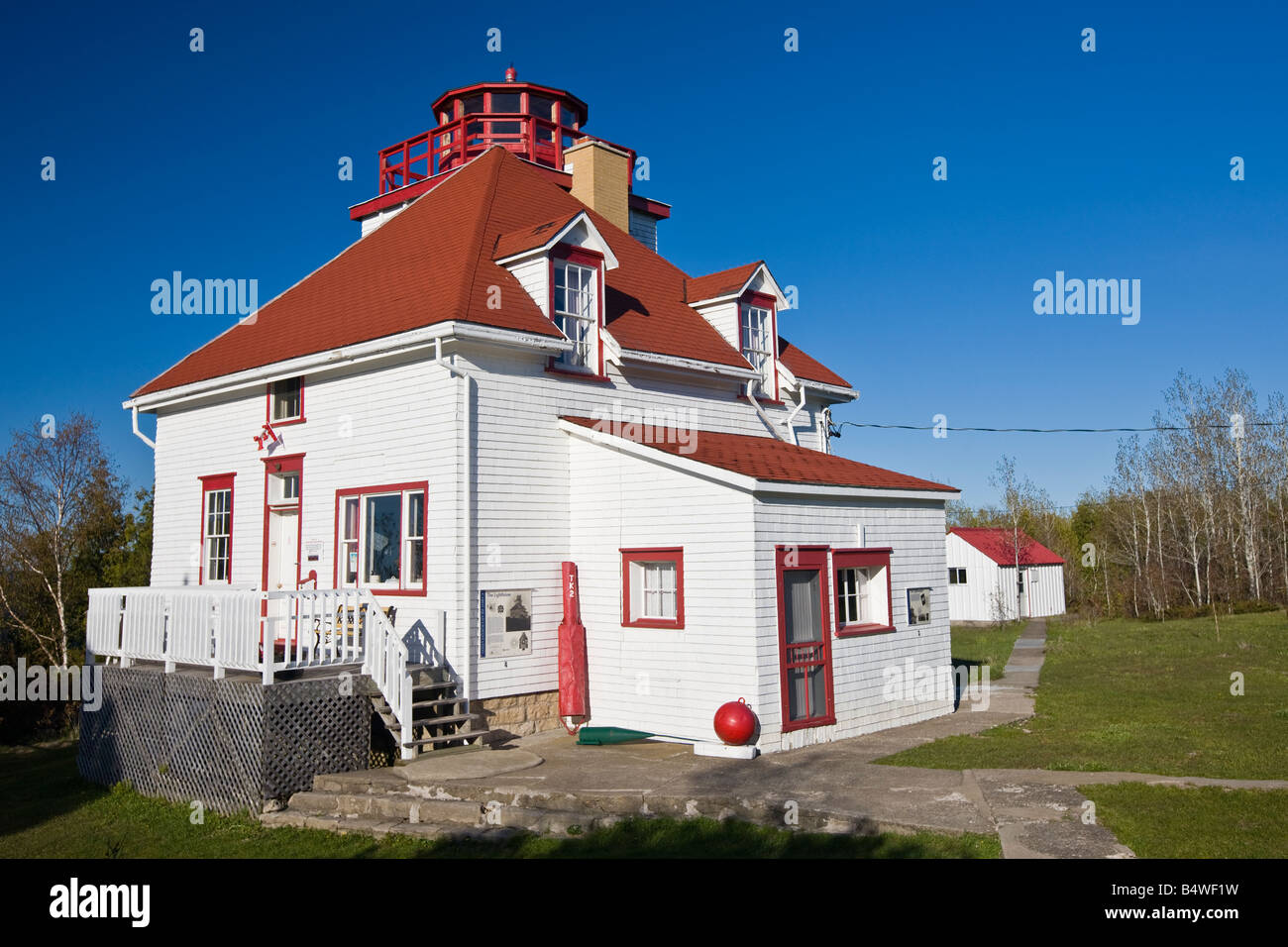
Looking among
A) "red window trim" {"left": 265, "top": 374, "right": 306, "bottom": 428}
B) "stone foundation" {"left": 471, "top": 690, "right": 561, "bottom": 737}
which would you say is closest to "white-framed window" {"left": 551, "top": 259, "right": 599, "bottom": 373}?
"red window trim" {"left": 265, "top": 374, "right": 306, "bottom": 428}

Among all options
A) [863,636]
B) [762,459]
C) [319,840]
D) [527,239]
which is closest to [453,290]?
[527,239]

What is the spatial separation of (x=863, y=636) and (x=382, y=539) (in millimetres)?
7475

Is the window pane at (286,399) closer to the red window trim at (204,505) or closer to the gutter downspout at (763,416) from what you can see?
the red window trim at (204,505)

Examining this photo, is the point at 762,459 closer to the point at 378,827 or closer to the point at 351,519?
the point at 351,519

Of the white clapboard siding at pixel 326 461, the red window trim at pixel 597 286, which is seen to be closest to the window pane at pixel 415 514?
the white clapboard siding at pixel 326 461

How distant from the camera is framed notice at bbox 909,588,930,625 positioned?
15602mm

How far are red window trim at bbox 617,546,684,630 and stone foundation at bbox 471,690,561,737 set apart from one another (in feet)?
5.67

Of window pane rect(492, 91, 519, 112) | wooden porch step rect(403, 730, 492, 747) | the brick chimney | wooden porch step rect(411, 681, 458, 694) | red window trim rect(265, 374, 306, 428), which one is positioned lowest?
wooden porch step rect(403, 730, 492, 747)

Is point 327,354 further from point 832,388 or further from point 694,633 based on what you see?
point 832,388

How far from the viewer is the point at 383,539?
47.8 ft

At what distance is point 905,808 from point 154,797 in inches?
399

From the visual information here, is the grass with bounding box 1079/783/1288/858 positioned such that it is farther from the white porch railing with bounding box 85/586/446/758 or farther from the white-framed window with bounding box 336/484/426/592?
the white-framed window with bounding box 336/484/426/592

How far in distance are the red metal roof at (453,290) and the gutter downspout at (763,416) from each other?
789 millimetres
